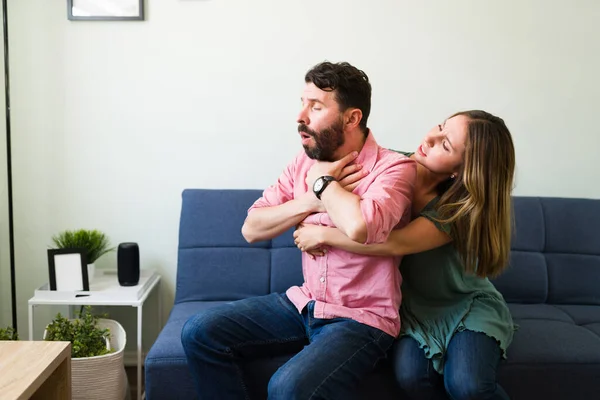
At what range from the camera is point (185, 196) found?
8.08 feet

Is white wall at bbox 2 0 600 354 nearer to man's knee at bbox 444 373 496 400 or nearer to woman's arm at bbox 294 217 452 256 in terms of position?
woman's arm at bbox 294 217 452 256

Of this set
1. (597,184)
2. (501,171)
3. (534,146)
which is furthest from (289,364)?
(597,184)

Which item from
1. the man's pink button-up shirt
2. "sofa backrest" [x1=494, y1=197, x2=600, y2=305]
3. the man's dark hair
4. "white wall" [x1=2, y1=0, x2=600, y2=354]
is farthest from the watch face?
"sofa backrest" [x1=494, y1=197, x2=600, y2=305]

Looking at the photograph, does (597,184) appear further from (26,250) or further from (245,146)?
(26,250)

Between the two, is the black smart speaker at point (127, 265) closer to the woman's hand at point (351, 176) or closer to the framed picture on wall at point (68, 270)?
the framed picture on wall at point (68, 270)

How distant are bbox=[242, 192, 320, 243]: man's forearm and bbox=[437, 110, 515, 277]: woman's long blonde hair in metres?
0.40

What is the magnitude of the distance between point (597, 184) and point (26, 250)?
2666mm

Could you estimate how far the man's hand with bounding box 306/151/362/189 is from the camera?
1779 millimetres

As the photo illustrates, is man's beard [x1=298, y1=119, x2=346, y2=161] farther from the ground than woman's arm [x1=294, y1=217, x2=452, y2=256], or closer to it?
farther from the ground

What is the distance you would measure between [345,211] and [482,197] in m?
0.42

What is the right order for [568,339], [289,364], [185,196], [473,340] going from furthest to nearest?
[185,196] < [568,339] < [473,340] < [289,364]

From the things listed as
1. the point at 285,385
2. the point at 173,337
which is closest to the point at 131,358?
the point at 173,337

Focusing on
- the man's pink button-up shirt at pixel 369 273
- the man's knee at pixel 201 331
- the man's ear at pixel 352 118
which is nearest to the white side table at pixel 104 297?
the man's knee at pixel 201 331

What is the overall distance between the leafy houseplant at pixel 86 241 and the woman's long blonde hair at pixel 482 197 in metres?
1.45
